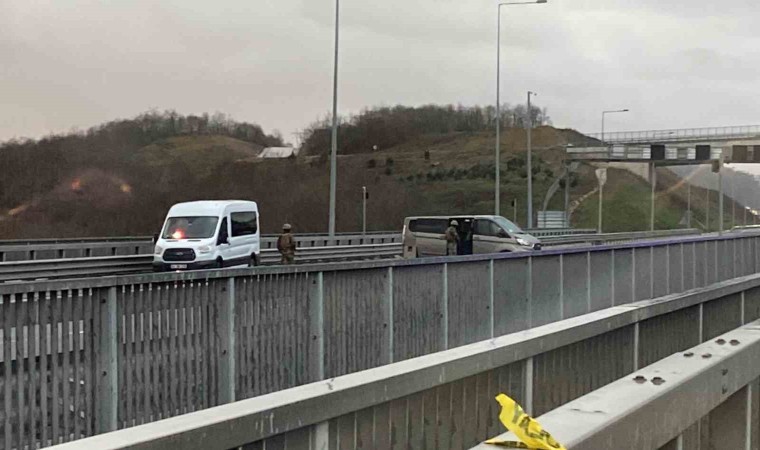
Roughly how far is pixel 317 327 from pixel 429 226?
25178 mm

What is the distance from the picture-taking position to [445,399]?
4723 millimetres

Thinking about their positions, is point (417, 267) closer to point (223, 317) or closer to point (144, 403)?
point (223, 317)

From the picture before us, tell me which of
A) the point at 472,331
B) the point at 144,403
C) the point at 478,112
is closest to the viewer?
the point at 144,403

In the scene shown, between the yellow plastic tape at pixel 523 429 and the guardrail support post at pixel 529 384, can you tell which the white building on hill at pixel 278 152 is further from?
the yellow plastic tape at pixel 523 429

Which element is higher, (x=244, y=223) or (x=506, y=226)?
(x=244, y=223)

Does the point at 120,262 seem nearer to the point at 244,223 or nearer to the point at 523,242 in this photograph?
the point at 244,223

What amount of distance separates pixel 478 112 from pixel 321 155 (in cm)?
6222

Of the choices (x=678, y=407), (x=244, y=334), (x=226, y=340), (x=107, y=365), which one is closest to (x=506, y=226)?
(x=244, y=334)

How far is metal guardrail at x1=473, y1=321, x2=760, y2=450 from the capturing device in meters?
3.63

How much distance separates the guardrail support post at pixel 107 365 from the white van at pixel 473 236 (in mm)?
23396

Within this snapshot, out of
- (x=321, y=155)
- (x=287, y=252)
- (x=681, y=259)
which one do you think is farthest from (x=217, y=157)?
(x=681, y=259)

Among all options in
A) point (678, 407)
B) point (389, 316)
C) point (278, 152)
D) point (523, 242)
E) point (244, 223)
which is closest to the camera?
point (678, 407)

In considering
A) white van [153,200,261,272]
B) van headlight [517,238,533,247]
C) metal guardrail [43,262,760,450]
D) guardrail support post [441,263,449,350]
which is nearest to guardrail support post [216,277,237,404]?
metal guardrail [43,262,760,450]

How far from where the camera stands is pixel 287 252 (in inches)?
950
